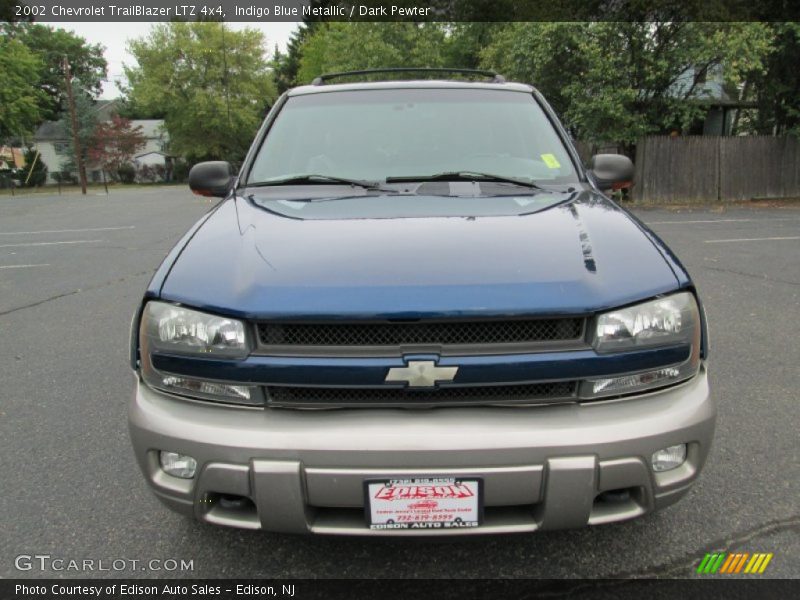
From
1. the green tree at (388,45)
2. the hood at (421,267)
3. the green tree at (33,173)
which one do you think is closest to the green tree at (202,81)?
the green tree at (33,173)

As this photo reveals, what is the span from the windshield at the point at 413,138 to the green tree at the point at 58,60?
236 ft

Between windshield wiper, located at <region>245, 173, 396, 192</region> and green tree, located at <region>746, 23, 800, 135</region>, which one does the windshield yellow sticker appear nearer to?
windshield wiper, located at <region>245, 173, 396, 192</region>

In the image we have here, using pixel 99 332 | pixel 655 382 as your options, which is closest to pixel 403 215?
pixel 655 382

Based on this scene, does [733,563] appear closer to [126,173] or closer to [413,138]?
[413,138]

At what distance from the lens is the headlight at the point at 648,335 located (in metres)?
1.79

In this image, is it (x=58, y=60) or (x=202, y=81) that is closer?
(x=202, y=81)

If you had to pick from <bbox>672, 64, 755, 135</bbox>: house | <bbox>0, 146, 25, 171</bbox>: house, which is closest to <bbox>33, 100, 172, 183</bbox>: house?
<bbox>0, 146, 25, 171</bbox>: house

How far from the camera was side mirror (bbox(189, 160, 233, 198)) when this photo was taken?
3.10m

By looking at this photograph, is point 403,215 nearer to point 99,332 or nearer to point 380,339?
point 380,339

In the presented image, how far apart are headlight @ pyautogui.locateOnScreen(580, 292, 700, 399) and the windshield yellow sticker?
118 centimetres

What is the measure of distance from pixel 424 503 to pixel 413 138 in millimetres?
1872

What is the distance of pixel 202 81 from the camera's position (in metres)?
55.0

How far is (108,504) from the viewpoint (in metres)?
2.58

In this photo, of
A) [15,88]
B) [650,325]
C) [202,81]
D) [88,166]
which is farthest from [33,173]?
[650,325]
